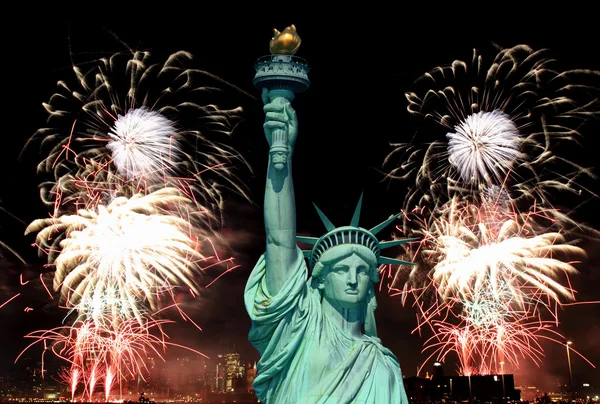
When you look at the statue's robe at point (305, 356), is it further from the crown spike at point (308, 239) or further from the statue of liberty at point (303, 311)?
the crown spike at point (308, 239)

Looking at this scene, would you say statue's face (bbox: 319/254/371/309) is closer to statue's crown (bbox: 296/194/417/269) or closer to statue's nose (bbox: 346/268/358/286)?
statue's nose (bbox: 346/268/358/286)

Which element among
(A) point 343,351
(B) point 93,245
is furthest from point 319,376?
(B) point 93,245

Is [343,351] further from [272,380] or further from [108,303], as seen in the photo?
[108,303]

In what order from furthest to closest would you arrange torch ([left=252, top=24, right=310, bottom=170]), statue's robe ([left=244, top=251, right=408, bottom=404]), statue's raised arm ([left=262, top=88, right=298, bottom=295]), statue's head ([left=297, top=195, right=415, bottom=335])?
statue's head ([left=297, top=195, right=415, bottom=335])
torch ([left=252, top=24, right=310, bottom=170])
statue's raised arm ([left=262, top=88, right=298, bottom=295])
statue's robe ([left=244, top=251, right=408, bottom=404])

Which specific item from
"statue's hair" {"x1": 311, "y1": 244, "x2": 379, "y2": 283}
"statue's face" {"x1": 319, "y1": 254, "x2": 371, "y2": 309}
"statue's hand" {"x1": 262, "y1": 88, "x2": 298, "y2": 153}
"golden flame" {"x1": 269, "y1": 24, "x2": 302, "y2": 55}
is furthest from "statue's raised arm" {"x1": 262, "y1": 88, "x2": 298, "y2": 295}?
"golden flame" {"x1": 269, "y1": 24, "x2": 302, "y2": 55}

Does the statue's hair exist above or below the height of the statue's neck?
above
